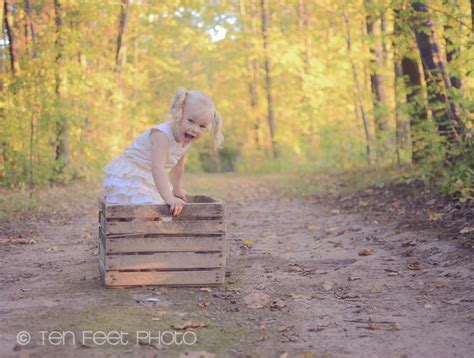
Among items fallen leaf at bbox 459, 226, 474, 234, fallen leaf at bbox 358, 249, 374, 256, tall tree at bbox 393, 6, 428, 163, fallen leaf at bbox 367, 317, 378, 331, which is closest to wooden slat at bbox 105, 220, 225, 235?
fallen leaf at bbox 367, 317, 378, 331

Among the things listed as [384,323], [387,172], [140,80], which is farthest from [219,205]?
[140,80]

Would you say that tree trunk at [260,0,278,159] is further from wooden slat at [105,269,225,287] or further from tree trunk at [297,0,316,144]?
wooden slat at [105,269,225,287]

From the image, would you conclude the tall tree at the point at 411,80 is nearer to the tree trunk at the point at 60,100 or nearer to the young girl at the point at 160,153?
the young girl at the point at 160,153

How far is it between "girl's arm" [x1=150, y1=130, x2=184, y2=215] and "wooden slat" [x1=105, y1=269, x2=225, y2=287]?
557 millimetres

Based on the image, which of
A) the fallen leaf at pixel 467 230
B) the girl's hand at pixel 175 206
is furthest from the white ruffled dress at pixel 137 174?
the fallen leaf at pixel 467 230

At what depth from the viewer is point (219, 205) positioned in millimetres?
4848

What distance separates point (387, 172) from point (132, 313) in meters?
9.71

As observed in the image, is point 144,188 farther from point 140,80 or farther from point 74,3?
point 140,80

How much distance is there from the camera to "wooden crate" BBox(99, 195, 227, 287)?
15.5 ft

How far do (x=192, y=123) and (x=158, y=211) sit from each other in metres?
0.81

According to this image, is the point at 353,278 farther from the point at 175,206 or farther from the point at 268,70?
the point at 268,70

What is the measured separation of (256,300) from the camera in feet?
14.8

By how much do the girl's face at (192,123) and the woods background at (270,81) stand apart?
12.1ft

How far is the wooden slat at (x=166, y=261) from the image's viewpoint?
473 centimetres
